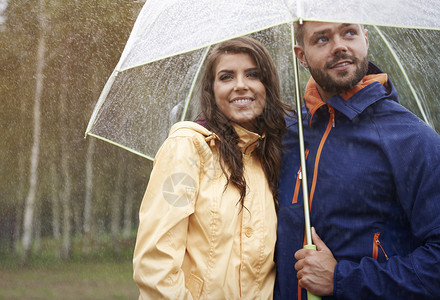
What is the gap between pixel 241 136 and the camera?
10.4ft

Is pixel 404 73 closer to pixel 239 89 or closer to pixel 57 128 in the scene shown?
pixel 239 89

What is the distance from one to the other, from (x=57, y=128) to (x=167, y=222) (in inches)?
545

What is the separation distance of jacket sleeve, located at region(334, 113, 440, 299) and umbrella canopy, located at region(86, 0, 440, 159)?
59cm

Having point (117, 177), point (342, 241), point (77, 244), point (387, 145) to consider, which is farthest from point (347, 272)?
point (117, 177)

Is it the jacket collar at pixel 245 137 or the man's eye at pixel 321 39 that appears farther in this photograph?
the jacket collar at pixel 245 137

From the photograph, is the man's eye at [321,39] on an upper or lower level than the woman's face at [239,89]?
upper

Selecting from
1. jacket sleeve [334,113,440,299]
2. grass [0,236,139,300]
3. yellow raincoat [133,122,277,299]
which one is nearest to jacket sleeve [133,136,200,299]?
yellow raincoat [133,122,277,299]

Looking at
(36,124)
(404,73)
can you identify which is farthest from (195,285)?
(36,124)

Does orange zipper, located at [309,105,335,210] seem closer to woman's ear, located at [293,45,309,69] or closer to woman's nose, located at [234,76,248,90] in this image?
woman's ear, located at [293,45,309,69]

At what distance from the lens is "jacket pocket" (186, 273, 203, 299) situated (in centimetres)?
279

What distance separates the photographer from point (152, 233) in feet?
8.90

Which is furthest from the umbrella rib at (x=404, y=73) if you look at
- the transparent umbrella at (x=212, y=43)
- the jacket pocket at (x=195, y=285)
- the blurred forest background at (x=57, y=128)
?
the blurred forest background at (x=57, y=128)

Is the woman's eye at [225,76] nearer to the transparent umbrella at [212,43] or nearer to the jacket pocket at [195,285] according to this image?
the transparent umbrella at [212,43]

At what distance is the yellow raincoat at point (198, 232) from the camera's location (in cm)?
270
